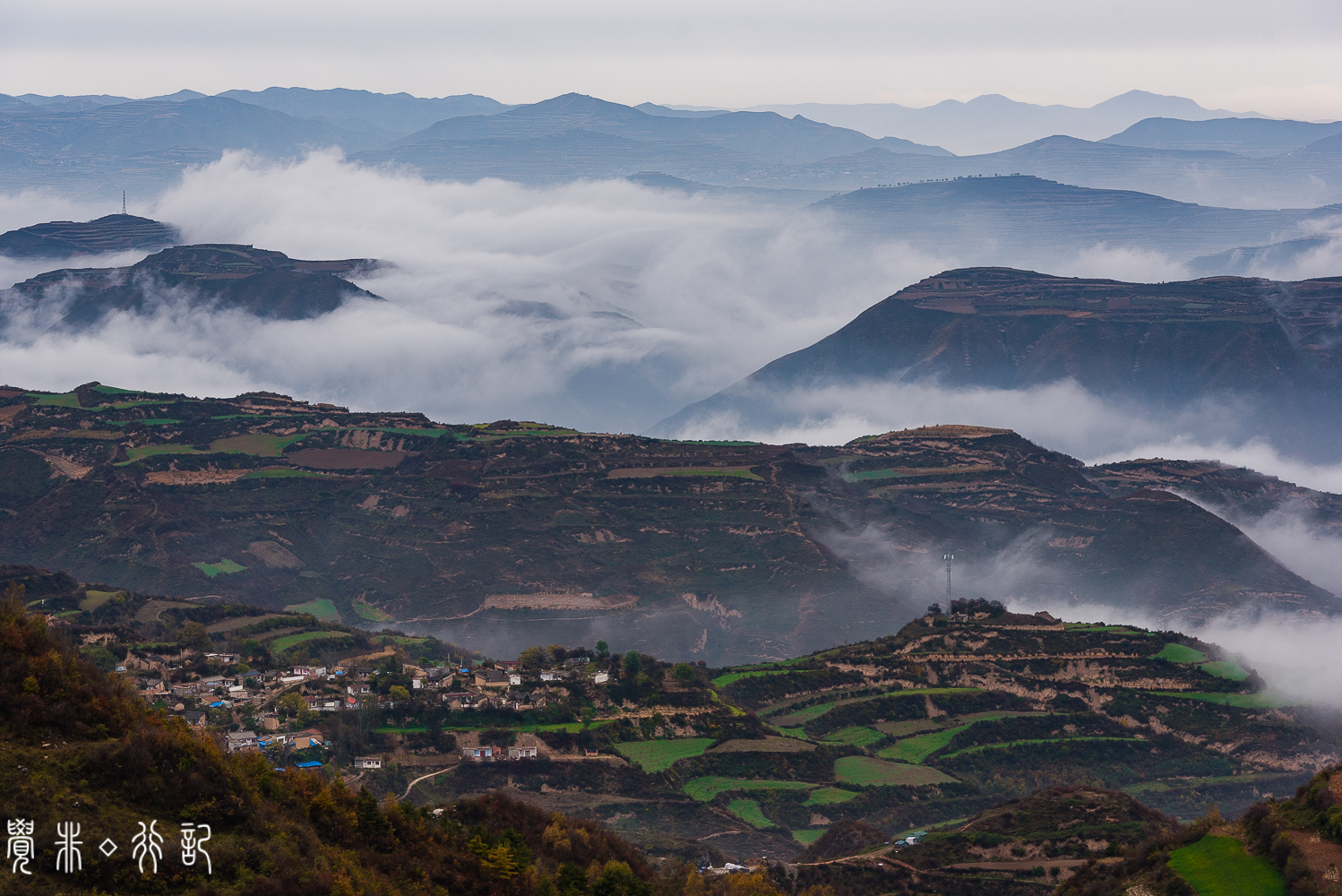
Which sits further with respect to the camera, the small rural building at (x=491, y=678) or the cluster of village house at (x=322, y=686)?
the small rural building at (x=491, y=678)

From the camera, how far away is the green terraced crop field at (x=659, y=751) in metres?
95.3

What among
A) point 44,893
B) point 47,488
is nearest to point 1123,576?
point 47,488

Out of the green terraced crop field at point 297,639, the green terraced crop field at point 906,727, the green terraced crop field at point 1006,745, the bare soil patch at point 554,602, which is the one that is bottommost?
the green terraced crop field at point 1006,745

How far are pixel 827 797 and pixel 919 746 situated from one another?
13987mm

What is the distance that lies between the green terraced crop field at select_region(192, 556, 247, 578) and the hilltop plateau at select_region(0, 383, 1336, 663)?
30 cm

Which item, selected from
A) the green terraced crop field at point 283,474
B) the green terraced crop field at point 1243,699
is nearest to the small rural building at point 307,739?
the green terraced crop field at point 1243,699

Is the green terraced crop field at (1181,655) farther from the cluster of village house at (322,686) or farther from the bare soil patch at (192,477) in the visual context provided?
the bare soil patch at (192,477)

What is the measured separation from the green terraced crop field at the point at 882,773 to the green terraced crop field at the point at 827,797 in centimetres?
213

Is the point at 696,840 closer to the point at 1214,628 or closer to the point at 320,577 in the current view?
the point at 1214,628

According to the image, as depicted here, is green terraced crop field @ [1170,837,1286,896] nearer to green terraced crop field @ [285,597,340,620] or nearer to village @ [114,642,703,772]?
village @ [114,642,703,772]

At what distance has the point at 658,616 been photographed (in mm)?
163375

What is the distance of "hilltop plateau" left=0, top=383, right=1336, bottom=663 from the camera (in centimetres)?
16400

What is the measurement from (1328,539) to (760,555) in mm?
74580

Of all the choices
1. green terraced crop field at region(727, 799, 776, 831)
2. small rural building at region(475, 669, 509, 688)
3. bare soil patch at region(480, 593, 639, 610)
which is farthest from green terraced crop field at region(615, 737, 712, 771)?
bare soil patch at region(480, 593, 639, 610)
